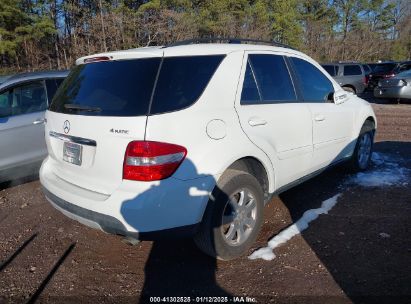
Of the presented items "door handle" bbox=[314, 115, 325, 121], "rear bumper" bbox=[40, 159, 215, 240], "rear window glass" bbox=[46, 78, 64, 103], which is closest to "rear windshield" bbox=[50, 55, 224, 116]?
"rear bumper" bbox=[40, 159, 215, 240]

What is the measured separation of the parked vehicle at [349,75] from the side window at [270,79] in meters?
14.7

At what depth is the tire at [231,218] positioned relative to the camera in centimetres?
297

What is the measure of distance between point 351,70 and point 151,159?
17344mm

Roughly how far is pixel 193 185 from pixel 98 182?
739mm

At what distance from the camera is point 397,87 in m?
14.5

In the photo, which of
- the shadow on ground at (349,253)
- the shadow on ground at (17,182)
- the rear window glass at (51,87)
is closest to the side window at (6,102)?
the rear window glass at (51,87)

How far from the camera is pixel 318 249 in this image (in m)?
3.46

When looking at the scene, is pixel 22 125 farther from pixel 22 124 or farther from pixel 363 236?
pixel 363 236

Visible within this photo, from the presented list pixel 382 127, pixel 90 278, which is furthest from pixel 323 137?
pixel 382 127

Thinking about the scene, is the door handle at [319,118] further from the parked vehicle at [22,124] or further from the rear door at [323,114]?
the parked vehicle at [22,124]

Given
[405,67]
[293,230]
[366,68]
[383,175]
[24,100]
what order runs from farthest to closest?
1. [366,68]
2. [405,67]
3. [383,175]
4. [24,100]
5. [293,230]

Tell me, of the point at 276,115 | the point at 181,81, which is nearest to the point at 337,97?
the point at 276,115

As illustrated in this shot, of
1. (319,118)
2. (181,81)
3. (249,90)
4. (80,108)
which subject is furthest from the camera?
(319,118)

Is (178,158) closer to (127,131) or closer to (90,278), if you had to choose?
(127,131)
